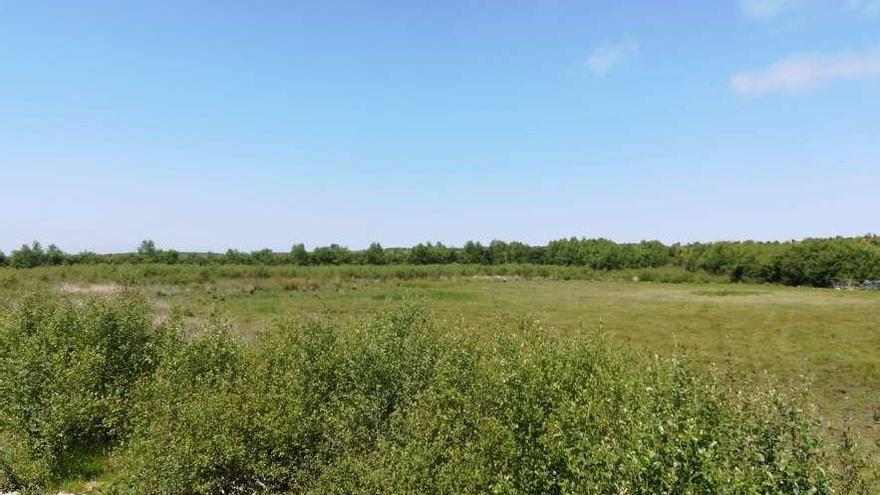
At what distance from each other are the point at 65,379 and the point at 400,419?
22.5m

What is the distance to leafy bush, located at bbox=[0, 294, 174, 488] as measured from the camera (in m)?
30.8

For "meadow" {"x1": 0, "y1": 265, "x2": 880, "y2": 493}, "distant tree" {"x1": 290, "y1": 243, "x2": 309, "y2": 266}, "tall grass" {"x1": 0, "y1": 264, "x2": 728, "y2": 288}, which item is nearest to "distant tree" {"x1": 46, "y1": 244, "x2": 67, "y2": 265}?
"tall grass" {"x1": 0, "y1": 264, "x2": 728, "y2": 288}

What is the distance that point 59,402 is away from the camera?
3216 cm

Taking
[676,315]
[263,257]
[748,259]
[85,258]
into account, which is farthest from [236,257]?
[748,259]

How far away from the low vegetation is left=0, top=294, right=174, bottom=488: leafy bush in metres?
0.16

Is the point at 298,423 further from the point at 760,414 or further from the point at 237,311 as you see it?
the point at 237,311

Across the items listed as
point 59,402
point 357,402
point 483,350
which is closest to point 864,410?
point 483,350

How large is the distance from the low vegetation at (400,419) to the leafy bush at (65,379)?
6.3 inches

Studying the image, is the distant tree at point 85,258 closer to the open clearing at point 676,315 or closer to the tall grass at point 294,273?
the tall grass at point 294,273

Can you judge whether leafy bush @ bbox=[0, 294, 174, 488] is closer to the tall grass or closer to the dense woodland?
the tall grass

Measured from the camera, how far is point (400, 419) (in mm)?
27250

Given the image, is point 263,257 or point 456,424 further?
point 263,257

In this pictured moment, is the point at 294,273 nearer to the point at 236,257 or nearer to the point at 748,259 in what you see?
the point at 236,257

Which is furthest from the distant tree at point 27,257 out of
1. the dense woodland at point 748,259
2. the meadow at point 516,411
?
the meadow at point 516,411
